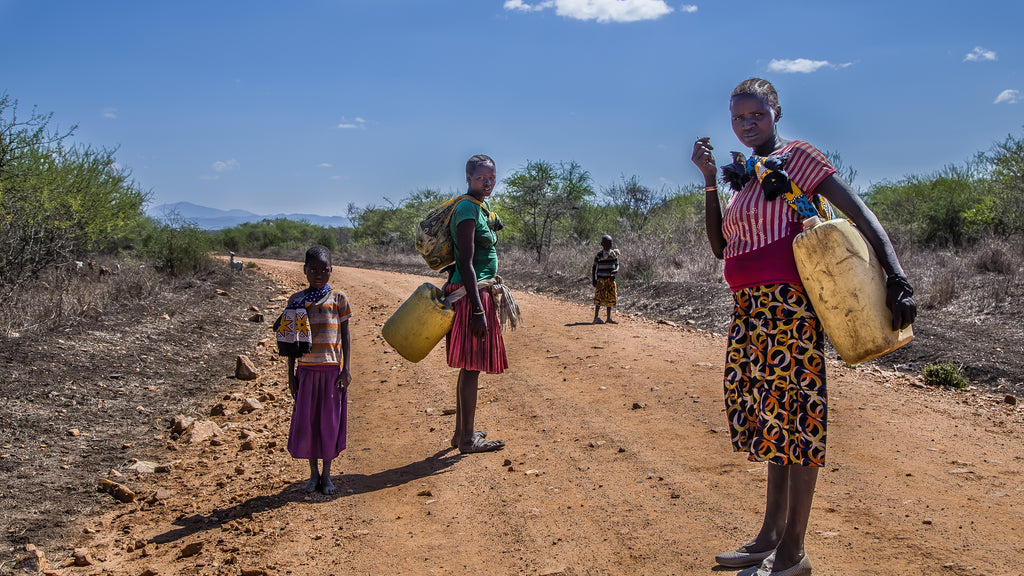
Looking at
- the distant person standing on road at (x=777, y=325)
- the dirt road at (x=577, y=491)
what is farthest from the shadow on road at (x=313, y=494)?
the distant person standing on road at (x=777, y=325)

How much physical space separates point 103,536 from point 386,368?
3.90m

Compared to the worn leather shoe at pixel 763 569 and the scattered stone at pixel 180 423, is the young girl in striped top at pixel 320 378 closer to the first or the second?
the scattered stone at pixel 180 423

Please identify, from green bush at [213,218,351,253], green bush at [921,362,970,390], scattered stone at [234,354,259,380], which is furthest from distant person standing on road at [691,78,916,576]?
green bush at [213,218,351,253]

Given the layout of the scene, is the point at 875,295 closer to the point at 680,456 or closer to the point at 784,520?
the point at 784,520

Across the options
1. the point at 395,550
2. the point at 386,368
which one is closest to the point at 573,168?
the point at 386,368

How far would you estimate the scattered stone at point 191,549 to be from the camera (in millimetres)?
3355

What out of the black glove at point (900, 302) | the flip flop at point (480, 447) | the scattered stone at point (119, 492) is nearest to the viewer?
the black glove at point (900, 302)

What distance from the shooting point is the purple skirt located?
13.4 ft

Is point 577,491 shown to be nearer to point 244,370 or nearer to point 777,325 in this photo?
point 777,325

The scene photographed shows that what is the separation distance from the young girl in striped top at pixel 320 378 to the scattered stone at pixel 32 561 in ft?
3.99

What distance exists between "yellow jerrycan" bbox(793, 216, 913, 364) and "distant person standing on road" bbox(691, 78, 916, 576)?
0.05 metres

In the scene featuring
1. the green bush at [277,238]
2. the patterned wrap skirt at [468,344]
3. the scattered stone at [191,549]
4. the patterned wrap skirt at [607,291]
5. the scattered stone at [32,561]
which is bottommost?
the scattered stone at [32,561]

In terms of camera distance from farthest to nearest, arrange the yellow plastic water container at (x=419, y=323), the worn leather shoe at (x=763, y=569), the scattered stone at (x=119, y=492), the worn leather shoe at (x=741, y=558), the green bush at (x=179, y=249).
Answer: the green bush at (x=179, y=249)
the yellow plastic water container at (x=419, y=323)
the scattered stone at (x=119, y=492)
the worn leather shoe at (x=741, y=558)
the worn leather shoe at (x=763, y=569)

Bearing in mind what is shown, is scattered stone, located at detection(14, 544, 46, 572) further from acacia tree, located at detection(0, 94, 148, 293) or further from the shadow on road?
acacia tree, located at detection(0, 94, 148, 293)
